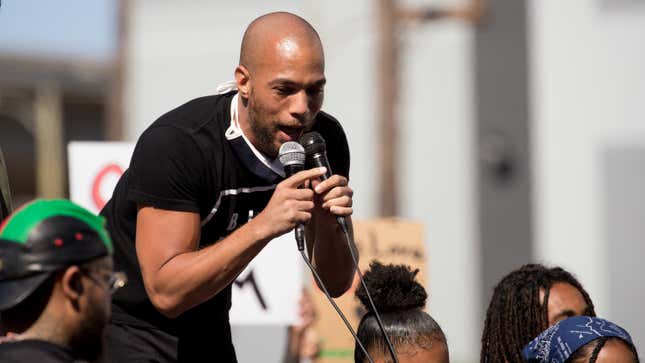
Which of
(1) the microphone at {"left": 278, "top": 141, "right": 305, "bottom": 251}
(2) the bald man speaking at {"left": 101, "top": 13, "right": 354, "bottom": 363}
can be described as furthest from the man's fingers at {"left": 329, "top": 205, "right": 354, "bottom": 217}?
(1) the microphone at {"left": 278, "top": 141, "right": 305, "bottom": 251}

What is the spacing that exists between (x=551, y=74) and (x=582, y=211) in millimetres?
2299

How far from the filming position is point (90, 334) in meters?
2.95

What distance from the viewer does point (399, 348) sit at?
4145 mm

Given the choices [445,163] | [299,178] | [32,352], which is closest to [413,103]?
[445,163]

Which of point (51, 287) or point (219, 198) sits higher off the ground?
point (219, 198)

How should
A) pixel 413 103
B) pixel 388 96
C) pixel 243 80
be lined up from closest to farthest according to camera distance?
pixel 243 80 → pixel 388 96 → pixel 413 103

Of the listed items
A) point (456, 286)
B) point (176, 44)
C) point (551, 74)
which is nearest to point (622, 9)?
point (551, 74)

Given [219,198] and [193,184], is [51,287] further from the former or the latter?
[219,198]

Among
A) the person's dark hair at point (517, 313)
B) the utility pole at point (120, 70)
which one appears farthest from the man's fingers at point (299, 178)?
the utility pole at point (120, 70)

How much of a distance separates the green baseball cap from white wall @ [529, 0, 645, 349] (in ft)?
45.3

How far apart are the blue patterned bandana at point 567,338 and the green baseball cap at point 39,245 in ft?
5.38

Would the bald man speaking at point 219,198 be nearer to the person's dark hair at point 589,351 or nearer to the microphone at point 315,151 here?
the microphone at point 315,151

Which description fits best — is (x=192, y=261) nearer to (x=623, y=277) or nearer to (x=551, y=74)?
(x=623, y=277)

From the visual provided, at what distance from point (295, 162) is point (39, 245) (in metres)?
1.04
